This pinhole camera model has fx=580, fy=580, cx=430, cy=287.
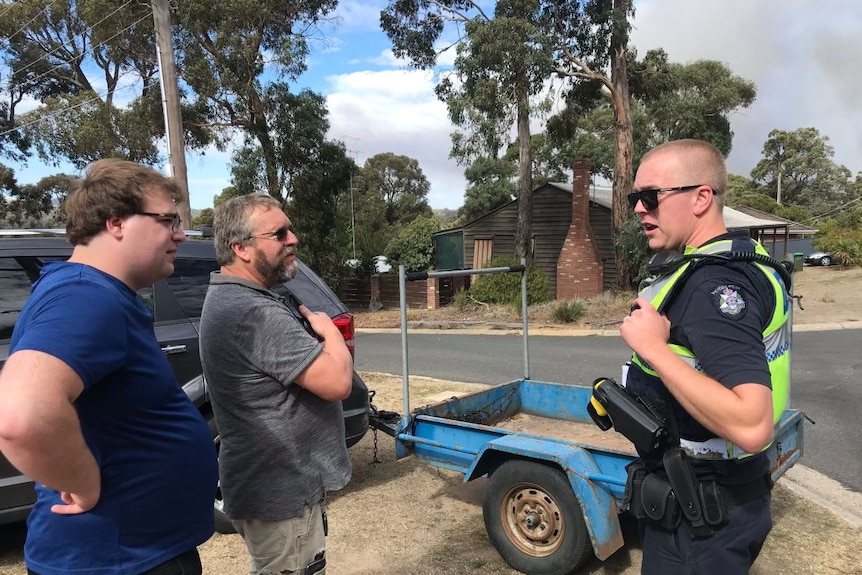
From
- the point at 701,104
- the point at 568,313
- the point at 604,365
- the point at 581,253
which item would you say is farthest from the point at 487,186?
the point at 604,365

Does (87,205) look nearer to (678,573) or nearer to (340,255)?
(678,573)

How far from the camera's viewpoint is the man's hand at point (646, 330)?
1581mm

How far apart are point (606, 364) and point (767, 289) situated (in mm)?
8450

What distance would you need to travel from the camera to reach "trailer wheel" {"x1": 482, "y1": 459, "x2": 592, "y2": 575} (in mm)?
3098

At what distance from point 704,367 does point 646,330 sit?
0.17m

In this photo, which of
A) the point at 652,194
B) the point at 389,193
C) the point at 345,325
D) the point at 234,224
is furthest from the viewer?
the point at 389,193

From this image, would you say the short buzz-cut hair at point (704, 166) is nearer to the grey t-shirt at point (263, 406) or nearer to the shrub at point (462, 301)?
the grey t-shirt at point (263, 406)

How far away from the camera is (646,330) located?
160 cm

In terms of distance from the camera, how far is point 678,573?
1717 millimetres

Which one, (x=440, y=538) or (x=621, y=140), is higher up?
(x=621, y=140)

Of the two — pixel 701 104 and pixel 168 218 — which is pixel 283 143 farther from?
pixel 701 104

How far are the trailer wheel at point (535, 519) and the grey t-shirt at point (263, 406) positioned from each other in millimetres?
1474

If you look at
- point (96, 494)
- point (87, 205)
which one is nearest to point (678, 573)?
point (96, 494)

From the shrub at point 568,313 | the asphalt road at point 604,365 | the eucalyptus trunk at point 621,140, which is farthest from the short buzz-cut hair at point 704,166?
the eucalyptus trunk at point 621,140
